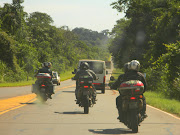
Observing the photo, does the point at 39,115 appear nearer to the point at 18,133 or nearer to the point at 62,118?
the point at 62,118

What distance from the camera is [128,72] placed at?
10.0 metres

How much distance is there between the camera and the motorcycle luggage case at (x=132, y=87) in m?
9.41

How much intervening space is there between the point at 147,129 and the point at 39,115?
420 centimetres

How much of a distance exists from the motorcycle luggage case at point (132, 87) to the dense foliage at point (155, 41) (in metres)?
14.2

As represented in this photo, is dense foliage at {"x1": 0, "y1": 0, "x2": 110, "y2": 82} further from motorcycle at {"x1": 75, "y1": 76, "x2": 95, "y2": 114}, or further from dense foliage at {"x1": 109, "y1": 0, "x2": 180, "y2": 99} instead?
motorcycle at {"x1": 75, "y1": 76, "x2": 95, "y2": 114}

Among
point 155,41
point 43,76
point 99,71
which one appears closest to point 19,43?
point 155,41

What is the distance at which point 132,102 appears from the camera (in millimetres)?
9312

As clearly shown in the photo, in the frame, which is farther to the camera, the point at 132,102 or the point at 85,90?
the point at 85,90

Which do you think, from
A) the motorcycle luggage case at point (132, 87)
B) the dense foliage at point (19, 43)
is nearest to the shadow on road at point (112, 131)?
the motorcycle luggage case at point (132, 87)

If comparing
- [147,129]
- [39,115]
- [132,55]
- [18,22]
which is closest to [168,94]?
[39,115]

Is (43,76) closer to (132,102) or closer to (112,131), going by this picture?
(112,131)

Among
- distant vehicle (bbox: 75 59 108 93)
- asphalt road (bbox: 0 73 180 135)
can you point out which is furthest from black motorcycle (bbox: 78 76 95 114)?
distant vehicle (bbox: 75 59 108 93)

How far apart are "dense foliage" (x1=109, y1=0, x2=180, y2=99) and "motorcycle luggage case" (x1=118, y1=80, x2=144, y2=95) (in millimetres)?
14240

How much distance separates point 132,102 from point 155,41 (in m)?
25.4
